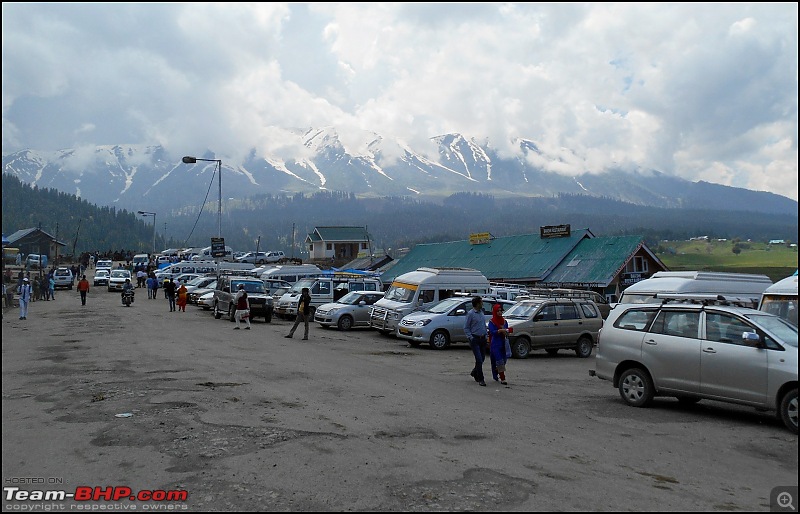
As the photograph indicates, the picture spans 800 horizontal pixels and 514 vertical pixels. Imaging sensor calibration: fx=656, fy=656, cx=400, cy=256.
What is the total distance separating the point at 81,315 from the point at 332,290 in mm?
11133

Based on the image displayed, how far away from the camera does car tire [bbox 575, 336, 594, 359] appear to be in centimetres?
2036

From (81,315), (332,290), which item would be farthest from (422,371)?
(81,315)

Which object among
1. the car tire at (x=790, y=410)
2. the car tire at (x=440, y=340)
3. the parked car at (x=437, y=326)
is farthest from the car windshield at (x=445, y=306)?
the car tire at (x=790, y=410)

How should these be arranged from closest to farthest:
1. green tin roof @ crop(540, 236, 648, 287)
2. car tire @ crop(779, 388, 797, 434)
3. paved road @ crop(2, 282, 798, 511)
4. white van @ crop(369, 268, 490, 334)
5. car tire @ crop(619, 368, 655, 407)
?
1. paved road @ crop(2, 282, 798, 511)
2. car tire @ crop(779, 388, 797, 434)
3. car tire @ crop(619, 368, 655, 407)
4. white van @ crop(369, 268, 490, 334)
5. green tin roof @ crop(540, 236, 648, 287)

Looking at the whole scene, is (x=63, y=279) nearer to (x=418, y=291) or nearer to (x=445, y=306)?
(x=418, y=291)

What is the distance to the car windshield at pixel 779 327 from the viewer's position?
376 inches

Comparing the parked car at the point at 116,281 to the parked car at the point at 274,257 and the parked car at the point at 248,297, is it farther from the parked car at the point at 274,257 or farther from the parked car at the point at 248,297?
the parked car at the point at 274,257

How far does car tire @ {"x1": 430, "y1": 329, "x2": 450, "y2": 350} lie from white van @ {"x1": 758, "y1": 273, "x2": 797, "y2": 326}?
10.4 metres

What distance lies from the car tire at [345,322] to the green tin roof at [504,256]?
22.4 metres

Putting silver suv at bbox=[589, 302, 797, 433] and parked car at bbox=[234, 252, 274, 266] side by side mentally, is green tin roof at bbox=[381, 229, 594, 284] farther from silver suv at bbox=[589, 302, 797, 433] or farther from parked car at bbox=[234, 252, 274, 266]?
silver suv at bbox=[589, 302, 797, 433]

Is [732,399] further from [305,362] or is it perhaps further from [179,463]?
[305,362]

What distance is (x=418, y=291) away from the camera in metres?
24.8

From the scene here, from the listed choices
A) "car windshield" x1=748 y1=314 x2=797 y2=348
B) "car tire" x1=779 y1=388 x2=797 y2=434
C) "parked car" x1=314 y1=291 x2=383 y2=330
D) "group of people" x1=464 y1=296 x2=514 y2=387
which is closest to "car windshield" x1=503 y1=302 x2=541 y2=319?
"group of people" x1=464 y1=296 x2=514 y2=387

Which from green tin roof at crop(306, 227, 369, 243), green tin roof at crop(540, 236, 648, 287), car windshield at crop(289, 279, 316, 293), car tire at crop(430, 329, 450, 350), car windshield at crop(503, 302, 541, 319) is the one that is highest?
green tin roof at crop(306, 227, 369, 243)
